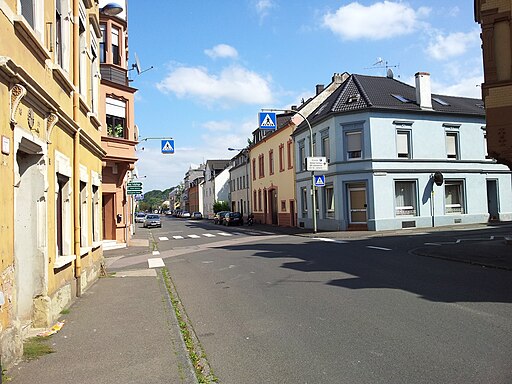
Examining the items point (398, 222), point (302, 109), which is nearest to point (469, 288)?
point (398, 222)

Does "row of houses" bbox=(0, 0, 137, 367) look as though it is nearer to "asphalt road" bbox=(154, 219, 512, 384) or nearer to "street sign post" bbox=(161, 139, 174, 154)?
"asphalt road" bbox=(154, 219, 512, 384)

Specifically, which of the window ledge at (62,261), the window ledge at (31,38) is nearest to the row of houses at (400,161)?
the window ledge at (62,261)

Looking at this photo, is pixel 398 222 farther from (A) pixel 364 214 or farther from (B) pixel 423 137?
(B) pixel 423 137

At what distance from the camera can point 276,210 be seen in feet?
146

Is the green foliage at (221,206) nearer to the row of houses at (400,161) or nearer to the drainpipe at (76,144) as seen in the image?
the row of houses at (400,161)

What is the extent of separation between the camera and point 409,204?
30266 millimetres

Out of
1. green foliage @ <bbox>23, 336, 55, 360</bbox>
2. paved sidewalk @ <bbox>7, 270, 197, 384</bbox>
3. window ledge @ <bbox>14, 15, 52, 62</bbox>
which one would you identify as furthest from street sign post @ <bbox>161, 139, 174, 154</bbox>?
green foliage @ <bbox>23, 336, 55, 360</bbox>

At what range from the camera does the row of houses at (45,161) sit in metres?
5.43

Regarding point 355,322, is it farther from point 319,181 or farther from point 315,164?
point 319,181

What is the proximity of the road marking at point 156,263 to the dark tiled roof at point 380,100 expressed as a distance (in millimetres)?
16755

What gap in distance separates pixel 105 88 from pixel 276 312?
52.3ft

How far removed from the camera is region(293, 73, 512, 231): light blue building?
29.5 metres

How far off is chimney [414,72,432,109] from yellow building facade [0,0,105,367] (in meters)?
24.4

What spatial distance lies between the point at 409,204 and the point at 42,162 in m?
26.5
